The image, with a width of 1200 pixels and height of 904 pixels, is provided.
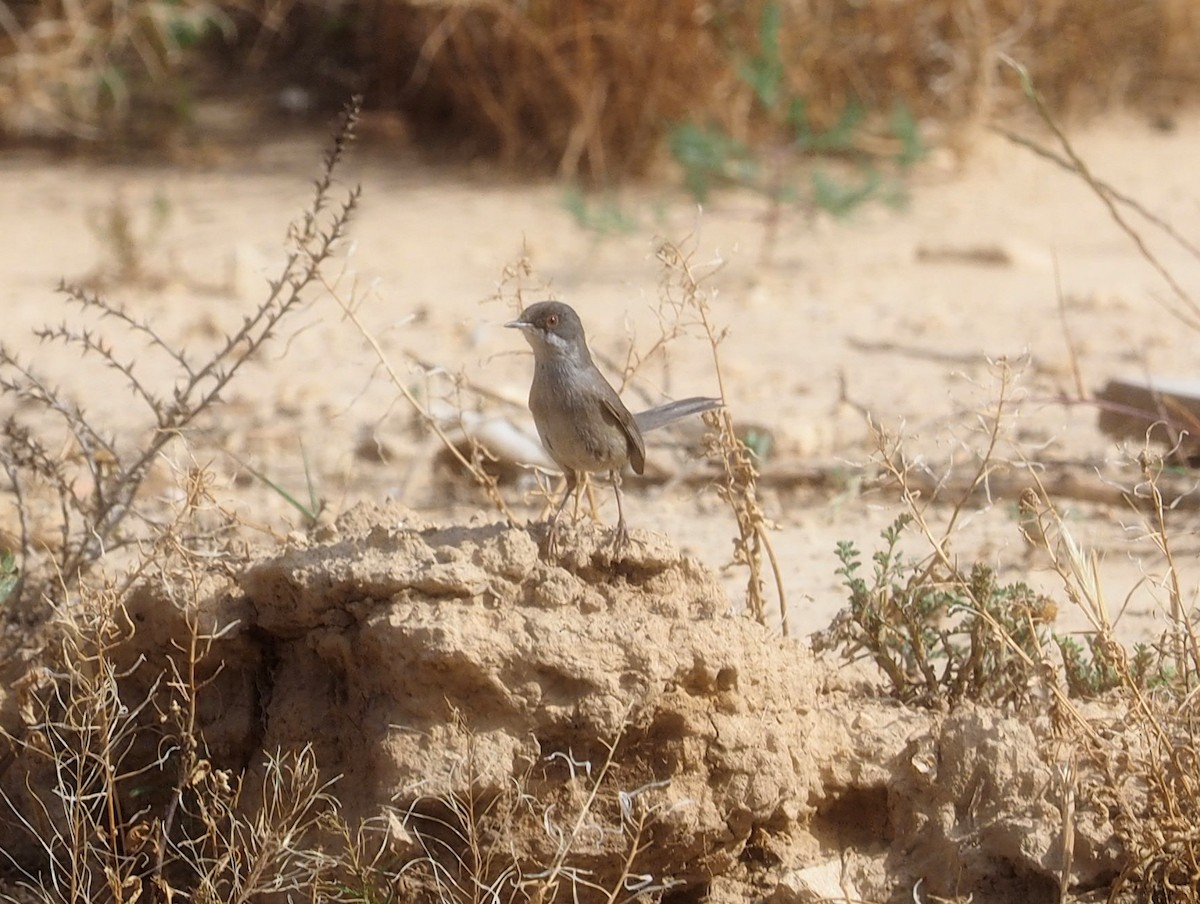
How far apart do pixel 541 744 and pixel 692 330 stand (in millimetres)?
4453

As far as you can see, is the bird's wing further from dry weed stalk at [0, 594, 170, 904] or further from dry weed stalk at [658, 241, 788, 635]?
dry weed stalk at [0, 594, 170, 904]

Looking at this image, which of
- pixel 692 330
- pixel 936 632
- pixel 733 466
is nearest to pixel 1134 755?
pixel 936 632

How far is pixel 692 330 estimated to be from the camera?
744cm

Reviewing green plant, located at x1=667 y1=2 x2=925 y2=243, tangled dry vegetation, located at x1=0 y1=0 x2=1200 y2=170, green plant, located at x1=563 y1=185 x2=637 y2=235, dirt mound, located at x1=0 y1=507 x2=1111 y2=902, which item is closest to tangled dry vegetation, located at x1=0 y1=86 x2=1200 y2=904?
dirt mound, located at x1=0 y1=507 x2=1111 y2=902

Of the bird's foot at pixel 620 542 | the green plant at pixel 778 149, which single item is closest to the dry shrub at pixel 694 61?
the green plant at pixel 778 149

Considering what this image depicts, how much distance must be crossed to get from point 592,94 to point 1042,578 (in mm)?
5699

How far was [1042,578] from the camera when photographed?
4695 millimetres

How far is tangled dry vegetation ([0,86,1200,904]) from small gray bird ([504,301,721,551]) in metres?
0.30

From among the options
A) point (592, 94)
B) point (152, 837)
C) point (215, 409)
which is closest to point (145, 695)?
point (152, 837)

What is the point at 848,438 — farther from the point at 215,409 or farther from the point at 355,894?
the point at 355,894

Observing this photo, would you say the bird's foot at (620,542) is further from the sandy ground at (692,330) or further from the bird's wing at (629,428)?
the sandy ground at (692,330)

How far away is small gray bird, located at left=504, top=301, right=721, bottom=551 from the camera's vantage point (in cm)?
360

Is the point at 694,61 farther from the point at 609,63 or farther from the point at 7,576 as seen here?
the point at 7,576

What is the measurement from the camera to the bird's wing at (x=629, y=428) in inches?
142
